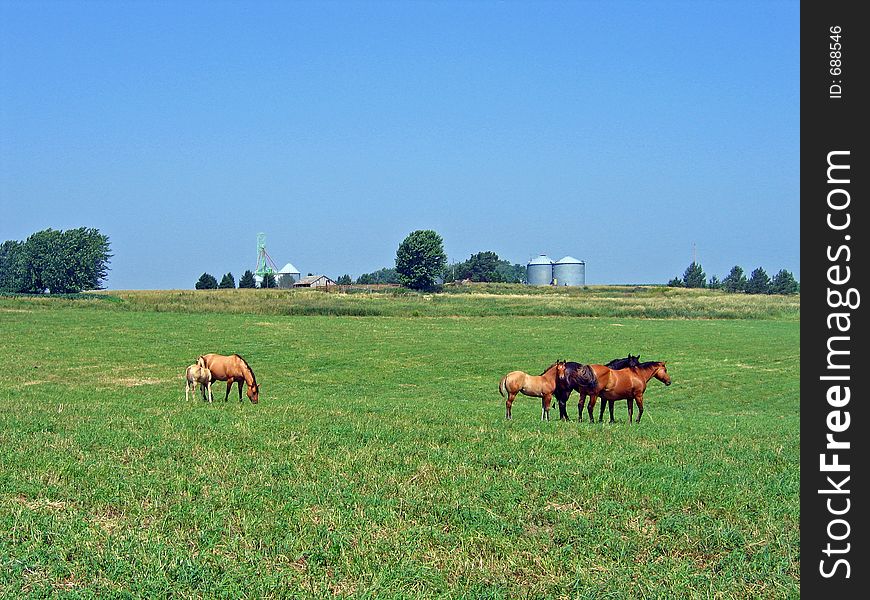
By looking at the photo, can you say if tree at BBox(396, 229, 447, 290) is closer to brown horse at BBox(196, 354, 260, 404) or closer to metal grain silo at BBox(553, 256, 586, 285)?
metal grain silo at BBox(553, 256, 586, 285)

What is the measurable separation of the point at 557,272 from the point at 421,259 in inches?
1295

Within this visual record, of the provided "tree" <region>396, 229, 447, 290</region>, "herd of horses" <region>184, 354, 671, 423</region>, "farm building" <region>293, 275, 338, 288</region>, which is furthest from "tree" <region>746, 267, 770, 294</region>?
"herd of horses" <region>184, 354, 671, 423</region>

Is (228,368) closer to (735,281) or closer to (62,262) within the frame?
(62,262)

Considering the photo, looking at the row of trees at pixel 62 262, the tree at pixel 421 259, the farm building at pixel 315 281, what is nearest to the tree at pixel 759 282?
the tree at pixel 421 259

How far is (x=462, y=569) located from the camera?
7609mm

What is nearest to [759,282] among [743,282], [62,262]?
[743,282]

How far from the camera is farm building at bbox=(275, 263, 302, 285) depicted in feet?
579

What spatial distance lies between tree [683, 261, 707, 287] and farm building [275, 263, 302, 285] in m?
84.3

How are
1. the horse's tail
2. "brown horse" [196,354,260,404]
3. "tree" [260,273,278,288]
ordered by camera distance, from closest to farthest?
the horse's tail, "brown horse" [196,354,260,404], "tree" [260,273,278,288]

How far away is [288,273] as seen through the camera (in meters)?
178
